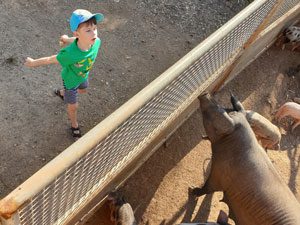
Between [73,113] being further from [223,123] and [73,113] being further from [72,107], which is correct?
[223,123]

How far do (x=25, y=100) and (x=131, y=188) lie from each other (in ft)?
6.74

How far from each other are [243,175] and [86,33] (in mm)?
2849

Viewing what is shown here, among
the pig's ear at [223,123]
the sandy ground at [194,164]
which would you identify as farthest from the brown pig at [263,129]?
the sandy ground at [194,164]

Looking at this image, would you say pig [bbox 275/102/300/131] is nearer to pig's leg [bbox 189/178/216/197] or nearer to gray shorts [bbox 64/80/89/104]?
pig's leg [bbox 189/178/216/197]

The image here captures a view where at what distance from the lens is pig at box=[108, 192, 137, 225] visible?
5953mm

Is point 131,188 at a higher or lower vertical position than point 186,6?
lower

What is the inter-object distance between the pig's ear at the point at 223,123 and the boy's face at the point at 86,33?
2094mm

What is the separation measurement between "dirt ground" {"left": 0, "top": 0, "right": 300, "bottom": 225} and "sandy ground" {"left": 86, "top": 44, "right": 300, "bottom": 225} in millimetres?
15

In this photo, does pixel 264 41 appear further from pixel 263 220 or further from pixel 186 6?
pixel 263 220

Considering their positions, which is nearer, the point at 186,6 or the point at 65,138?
the point at 65,138

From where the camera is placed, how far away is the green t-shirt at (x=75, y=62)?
5.24 m

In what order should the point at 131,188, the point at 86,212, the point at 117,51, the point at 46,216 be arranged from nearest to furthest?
the point at 46,216
the point at 86,212
the point at 131,188
the point at 117,51

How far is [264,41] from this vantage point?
27.7 feet

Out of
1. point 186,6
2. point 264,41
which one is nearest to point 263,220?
point 264,41
